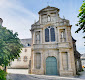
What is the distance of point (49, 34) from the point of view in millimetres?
15789

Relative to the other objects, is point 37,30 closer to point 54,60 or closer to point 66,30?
point 66,30

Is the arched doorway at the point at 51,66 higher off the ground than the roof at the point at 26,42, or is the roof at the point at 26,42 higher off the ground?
the roof at the point at 26,42

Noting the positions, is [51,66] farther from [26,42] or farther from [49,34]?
[26,42]

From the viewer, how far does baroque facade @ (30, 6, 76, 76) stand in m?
13.8

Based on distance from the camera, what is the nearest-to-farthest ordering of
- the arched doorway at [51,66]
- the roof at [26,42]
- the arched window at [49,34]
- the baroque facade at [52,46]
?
the baroque facade at [52,46], the arched doorway at [51,66], the arched window at [49,34], the roof at [26,42]

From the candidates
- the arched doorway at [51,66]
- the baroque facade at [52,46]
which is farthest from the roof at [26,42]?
the arched doorway at [51,66]

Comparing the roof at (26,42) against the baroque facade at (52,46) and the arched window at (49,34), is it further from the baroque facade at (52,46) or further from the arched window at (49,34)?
the arched window at (49,34)

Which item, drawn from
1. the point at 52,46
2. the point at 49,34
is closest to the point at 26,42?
the point at 49,34

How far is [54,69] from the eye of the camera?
14031 mm

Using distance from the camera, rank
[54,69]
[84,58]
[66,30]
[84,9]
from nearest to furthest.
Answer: [84,9]
[54,69]
[66,30]
[84,58]

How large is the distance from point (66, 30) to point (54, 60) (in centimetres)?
554

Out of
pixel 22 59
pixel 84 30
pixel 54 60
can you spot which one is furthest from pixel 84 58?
pixel 84 30

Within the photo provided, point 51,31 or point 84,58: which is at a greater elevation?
point 51,31

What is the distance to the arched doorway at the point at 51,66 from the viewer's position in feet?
45.9
